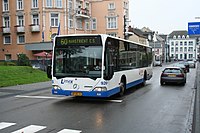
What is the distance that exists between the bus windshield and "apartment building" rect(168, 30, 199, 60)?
144595mm

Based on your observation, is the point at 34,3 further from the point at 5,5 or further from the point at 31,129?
the point at 31,129

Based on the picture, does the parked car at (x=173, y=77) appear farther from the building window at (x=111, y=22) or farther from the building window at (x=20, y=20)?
the building window at (x=111, y=22)

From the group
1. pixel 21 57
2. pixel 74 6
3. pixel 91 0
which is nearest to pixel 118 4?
pixel 91 0

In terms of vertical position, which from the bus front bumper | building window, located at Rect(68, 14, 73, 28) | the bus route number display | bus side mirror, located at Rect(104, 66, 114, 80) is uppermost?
building window, located at Rect(68, 14, 73, 28)

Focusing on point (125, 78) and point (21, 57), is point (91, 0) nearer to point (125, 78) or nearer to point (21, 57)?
point (21, 57)

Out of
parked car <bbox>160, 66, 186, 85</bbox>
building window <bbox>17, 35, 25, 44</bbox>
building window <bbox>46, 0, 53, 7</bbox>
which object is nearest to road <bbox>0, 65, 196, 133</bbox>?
parked car <bbox>160, 66, 186, 85</bbox>

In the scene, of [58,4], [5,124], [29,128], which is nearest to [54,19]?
[58,4]

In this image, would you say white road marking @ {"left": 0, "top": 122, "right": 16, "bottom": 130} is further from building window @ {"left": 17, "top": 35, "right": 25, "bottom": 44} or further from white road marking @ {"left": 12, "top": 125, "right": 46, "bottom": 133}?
building window @ {"left": 17, "top": 35, "right": 25, "bottom": 44}

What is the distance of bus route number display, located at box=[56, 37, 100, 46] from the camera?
1214 cm

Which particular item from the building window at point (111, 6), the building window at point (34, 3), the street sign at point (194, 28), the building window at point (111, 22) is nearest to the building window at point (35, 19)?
the building window at point (34, 3)

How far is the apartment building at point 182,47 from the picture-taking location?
153250 mm

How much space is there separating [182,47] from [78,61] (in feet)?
499

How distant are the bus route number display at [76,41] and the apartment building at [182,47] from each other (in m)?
144

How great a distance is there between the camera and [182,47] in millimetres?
156250
